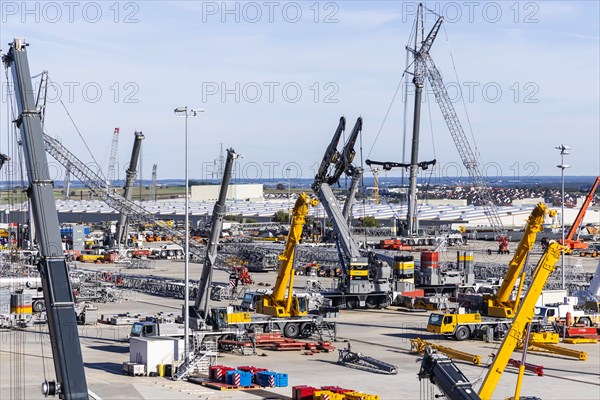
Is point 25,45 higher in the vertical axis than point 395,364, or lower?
higher

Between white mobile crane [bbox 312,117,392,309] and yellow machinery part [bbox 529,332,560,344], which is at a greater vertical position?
white mobile crane [bbox 312,117,392,309]

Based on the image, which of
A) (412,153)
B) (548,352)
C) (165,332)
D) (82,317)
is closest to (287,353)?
(165,332)

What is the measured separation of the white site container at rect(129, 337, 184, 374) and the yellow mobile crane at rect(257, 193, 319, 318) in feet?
39.7

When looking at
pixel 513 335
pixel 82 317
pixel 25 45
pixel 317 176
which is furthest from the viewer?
pixel 317 176

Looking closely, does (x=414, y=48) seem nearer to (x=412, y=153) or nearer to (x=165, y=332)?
(x=412, y=153)

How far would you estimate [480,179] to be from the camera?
147m

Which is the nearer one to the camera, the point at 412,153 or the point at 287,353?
the point at 287,353

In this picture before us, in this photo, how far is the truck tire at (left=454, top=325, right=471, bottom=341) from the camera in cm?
5928

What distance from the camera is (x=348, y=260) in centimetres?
7862

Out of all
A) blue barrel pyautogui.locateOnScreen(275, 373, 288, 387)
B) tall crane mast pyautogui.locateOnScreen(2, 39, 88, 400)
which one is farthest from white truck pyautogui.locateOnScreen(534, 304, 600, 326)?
tall crane mast pyautogui.locateOnScreen(2, 39, 88, 400)

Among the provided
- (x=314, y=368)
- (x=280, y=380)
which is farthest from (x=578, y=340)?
(x=280, y=380)

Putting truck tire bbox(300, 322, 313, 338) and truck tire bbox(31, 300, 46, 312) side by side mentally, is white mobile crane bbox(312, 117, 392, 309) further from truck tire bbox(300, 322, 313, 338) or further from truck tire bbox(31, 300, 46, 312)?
truck tire bbox(31, 300, 46, 312)

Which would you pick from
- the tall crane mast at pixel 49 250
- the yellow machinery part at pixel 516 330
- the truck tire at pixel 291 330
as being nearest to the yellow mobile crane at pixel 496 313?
the truck tire at pixel 291 330

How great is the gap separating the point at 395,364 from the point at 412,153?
82765mm
